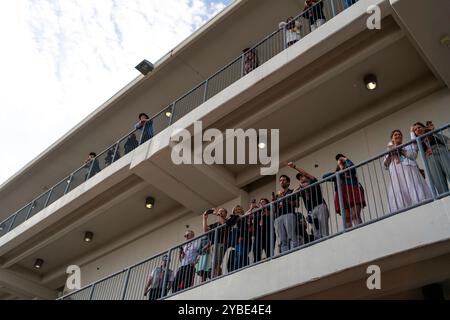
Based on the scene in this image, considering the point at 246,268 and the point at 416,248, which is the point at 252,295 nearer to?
the point at 246,268

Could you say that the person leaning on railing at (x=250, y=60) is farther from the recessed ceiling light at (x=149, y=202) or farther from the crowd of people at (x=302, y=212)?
the recessed ceiling light at (x=149, y=202)

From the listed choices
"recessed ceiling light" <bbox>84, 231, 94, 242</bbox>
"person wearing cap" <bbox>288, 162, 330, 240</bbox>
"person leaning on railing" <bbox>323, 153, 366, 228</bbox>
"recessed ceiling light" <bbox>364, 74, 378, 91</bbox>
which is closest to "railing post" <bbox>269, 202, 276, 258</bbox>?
"person wearing cap" <bbox>288, 162, 330, 240</bbox>

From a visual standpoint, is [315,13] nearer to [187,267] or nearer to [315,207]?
[315,207]

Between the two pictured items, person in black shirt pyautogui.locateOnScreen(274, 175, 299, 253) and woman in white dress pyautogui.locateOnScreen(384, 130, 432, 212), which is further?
person in black shirt pyautogui.locateOnScreen(274, 175, 299, 253)

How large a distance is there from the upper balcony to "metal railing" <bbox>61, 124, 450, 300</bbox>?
1.45 metres

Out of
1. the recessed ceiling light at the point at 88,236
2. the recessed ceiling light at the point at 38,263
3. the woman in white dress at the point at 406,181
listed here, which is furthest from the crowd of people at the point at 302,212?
the recessed ceiling light at the point at 38,263

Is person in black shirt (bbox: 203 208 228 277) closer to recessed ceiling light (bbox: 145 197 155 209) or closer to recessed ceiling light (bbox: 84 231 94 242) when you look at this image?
recessed ceiling light (bbox: 145 197 155 209)

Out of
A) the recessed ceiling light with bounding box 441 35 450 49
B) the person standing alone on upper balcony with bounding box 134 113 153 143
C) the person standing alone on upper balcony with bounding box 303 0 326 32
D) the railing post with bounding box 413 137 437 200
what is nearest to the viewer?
the railing post with bounding box 413 137 437 200

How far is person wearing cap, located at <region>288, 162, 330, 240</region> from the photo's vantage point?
7820 millimetres

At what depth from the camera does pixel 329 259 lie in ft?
23.9

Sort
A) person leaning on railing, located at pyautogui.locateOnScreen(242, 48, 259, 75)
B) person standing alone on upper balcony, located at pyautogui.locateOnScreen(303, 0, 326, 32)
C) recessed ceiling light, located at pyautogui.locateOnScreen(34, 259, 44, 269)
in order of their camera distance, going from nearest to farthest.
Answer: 1. person standing alone on upper balcony, located at pyautogui.locateOnScreen(303, 0, 326, 32)
2. person leaning on railing, located at pyautogui.locateOnScreen(242, 48, 259, 75)
3. recessed ceiling light, located at pyautogui.locateOnScreen(34, 259, 44, 269)

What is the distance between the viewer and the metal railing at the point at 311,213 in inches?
280

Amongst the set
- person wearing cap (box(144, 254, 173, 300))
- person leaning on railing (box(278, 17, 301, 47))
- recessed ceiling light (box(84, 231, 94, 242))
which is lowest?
person wearing cap (box(144, 254, 173, 300))

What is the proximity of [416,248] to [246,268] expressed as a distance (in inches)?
118
